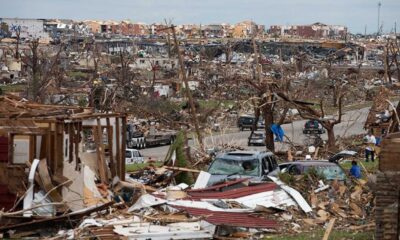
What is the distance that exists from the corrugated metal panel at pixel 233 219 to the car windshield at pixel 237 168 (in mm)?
3205

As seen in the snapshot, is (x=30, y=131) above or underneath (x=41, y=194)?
above

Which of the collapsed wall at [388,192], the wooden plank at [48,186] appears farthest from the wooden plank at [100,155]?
the collapsed wall at [388,192]

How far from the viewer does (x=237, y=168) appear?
18719mm

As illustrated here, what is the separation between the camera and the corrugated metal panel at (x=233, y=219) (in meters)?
14.3

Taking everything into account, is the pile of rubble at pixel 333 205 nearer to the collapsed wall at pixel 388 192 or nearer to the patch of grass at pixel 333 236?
the patch of grass at pixel 333 236

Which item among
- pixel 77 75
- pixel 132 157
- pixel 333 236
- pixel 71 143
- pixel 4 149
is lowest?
pixel 132 157

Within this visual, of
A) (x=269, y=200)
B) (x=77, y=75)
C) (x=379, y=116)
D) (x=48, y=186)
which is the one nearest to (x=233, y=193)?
(x=269, y=200)

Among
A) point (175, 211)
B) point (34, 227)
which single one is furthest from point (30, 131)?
point (175, 211)

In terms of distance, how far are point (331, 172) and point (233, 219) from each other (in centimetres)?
503

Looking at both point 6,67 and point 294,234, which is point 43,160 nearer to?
point 294,234

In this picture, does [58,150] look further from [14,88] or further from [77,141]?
[14,88]

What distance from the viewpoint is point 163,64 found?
121 meters

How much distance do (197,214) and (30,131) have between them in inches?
152

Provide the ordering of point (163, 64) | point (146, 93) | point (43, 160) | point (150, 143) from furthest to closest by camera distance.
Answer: point (163, 64)
point (146, 93)
point (150, 143)
point (43, 160)
